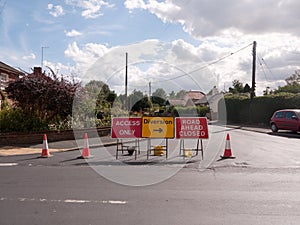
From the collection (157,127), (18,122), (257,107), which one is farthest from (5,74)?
(257,107)

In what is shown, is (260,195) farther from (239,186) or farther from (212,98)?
(212,98)

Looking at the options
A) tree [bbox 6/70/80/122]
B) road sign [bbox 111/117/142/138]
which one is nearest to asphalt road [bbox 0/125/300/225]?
road sign [bbox 111/117/142/138]

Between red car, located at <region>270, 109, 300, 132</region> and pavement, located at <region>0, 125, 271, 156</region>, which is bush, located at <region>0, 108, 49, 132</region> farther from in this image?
red car, located at <region>270, 109, 300, 132</region>

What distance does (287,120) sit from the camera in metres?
20.7

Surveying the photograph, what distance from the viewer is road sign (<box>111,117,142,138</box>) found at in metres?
11.4

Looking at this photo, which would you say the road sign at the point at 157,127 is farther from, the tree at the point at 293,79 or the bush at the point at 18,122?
the tree at the point at 293,79

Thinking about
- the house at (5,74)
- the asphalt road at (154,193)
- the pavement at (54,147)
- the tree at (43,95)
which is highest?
the house at (5,74)

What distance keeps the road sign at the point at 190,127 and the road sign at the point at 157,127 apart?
1.00 feet

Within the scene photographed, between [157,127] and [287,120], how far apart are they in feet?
41.4

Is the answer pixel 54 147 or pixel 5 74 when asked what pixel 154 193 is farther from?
pixel 5 74

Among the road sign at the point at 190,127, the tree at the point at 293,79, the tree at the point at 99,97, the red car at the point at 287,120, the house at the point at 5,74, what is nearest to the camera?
the road sign at the point at 190,127

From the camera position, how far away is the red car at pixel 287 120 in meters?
19.9

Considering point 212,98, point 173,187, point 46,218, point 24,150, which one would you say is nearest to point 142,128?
point 173,187

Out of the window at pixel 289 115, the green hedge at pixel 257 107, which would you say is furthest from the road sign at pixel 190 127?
the green hedge at pixel 257 107
